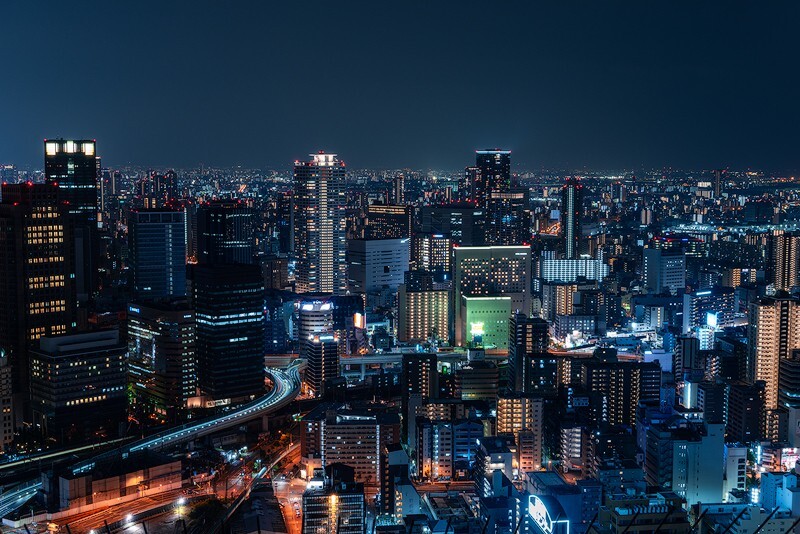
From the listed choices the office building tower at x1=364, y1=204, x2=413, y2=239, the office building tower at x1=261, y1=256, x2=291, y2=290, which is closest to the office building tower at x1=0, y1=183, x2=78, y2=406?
the office building tower at x1=261, y1=256, x2=291, y2=290

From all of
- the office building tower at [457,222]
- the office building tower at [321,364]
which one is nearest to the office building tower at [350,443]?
the office building tower at [321,364]

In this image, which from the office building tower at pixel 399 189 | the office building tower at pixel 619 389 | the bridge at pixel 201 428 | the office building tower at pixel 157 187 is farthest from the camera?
the office building tower at pixel 399 189

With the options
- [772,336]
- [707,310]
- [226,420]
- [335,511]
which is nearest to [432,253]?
[707,310]

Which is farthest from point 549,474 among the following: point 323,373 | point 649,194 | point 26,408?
point 649,194

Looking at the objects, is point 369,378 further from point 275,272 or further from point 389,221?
point 389,221

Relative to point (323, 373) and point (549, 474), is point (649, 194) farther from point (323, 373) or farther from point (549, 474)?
point (549, 474)

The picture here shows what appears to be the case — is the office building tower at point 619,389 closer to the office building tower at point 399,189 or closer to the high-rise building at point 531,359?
the high-rise building at point 531,359
